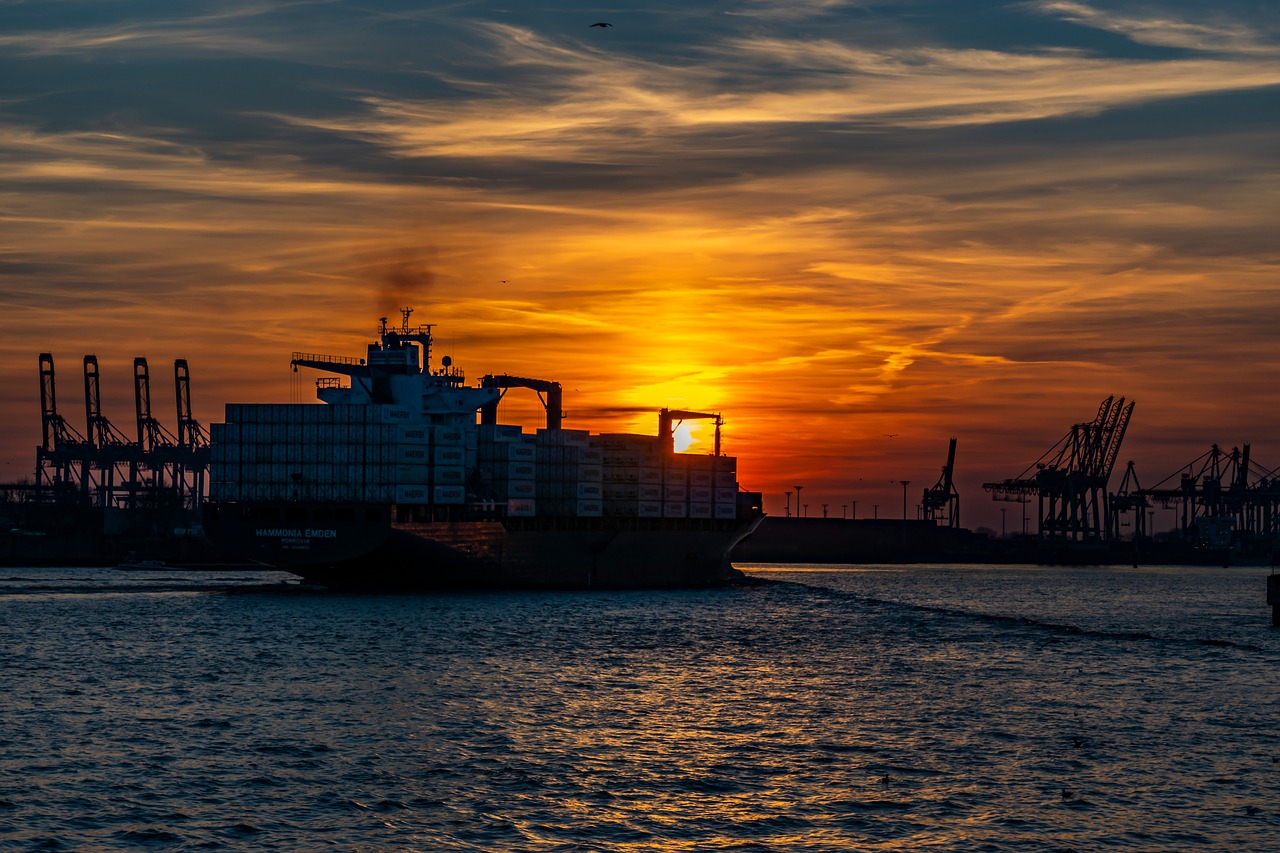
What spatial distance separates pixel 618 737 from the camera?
136 feet

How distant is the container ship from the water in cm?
1642

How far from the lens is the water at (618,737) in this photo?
3045 cm

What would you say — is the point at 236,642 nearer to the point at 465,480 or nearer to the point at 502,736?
the point at 502,736

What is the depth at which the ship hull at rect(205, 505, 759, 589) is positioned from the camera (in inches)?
3826

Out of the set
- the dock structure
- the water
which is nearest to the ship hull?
the water

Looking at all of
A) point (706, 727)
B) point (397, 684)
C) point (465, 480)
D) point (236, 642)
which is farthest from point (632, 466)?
point (706, 727)

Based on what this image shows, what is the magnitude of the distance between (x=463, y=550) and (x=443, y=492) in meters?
4.75

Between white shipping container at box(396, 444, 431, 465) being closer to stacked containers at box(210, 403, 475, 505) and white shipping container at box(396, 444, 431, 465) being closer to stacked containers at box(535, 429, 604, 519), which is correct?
stacked containers at box(210, 403, 475, 505)

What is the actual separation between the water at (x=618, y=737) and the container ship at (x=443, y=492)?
53.9ft

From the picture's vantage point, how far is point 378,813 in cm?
3147

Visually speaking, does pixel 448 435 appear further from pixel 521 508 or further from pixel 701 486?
pixel 701 486

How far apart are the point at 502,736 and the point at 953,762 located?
43.4 ft

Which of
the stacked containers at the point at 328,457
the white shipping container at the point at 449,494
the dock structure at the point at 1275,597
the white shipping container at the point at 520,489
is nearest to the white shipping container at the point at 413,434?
the stacked containers at the point at 328,457

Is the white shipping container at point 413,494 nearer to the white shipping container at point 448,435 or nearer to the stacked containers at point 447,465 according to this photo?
the stacked containers at point 447,465
